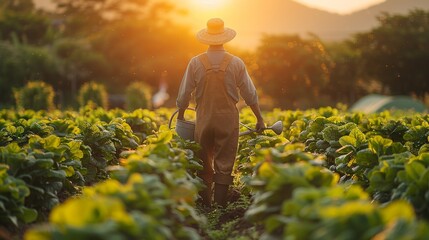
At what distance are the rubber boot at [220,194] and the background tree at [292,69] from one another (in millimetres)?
44138

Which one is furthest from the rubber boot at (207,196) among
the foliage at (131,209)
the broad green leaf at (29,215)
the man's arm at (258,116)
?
the foliage at (131,209)

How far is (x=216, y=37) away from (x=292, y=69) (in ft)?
149

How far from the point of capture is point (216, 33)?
941cm

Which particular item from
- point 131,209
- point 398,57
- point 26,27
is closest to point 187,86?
point 131,209

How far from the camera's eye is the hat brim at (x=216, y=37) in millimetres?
9211

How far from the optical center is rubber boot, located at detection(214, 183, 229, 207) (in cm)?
957

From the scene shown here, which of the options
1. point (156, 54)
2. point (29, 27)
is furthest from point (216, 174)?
point (29, 27)

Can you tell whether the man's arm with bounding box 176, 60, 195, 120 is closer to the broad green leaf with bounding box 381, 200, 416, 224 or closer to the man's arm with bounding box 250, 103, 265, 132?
the man's arm with bounding box 250, 103, 265, 132

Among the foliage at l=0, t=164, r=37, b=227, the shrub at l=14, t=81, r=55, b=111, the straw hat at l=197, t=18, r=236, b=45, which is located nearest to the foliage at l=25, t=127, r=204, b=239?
the foliage at l=0, t=164, r=37, b=227

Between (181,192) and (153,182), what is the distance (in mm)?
653

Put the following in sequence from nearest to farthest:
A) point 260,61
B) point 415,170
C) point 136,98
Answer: point 415,170 → point 136,98 → point 260,61

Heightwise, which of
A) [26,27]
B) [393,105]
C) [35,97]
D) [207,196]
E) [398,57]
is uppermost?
[207,196]

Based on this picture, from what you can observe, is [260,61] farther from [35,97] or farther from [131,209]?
[131,209]

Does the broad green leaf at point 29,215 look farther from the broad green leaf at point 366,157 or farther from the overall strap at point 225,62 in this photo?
the broad green leaf at point 366,157
